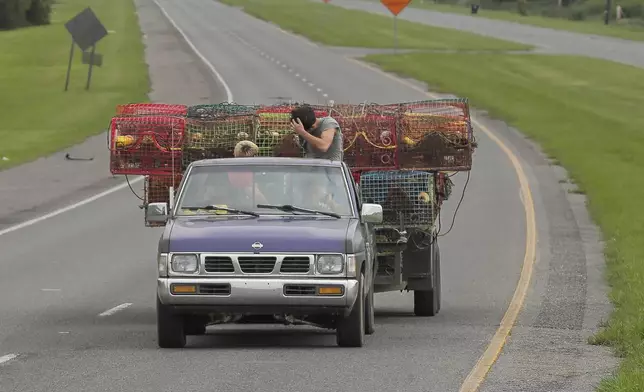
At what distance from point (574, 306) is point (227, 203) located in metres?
5.38

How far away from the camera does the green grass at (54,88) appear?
46.2m

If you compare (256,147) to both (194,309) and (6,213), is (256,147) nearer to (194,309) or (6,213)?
(194,309)

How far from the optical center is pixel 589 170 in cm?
3806

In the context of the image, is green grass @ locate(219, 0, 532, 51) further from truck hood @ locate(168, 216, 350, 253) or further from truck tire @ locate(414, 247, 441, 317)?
truck hood @ locate(168, 216, 350, 253)

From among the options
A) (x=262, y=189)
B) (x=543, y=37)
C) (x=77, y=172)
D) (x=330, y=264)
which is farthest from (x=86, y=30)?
(x=330, y=264)

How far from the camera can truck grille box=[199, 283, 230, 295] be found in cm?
1272

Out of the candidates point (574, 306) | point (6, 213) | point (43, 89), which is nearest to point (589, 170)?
point (6, 213)

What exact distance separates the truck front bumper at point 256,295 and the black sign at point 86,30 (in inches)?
1822

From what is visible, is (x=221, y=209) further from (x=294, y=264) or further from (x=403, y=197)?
(x=403, y=197)

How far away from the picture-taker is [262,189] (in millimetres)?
13820

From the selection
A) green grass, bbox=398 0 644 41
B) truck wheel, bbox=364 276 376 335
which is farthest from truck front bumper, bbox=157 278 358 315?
green grass, bbox=398 0 644 41

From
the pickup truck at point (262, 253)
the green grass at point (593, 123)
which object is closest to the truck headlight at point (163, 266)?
the pickup truck at point (262, 253)

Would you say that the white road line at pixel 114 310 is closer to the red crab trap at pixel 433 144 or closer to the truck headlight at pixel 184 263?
the red crab trap at pixel 433 144

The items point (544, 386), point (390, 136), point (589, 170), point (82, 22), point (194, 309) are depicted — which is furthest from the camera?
point (82, 22)
